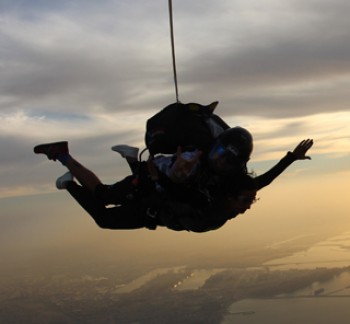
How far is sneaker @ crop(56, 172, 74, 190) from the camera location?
17.6 ft

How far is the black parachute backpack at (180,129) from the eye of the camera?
434 cm

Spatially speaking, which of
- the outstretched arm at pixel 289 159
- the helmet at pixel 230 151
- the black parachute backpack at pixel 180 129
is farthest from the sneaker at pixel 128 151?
the outstretched arm at pixel 289 159

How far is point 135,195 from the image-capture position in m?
4.66

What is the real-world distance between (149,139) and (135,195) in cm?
61

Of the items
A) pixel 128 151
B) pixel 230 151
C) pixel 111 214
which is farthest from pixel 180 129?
pixel 111 214

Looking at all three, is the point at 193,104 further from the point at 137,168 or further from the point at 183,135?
the point at 137,168

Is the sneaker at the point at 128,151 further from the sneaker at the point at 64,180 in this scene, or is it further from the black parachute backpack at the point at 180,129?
the sneaker at the point at 64,180

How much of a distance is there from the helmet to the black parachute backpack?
0.75 ft

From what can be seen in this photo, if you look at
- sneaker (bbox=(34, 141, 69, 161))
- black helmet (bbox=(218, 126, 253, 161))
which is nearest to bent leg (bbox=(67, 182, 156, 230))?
sneaker (bbox=(34, 141, 69, 161))

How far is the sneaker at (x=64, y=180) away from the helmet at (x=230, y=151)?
2.01 m

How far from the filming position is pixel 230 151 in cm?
404

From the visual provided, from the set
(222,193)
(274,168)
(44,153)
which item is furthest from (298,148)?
(44,153)

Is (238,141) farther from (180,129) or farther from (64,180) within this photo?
(64,180)

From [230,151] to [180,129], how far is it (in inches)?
23.2
